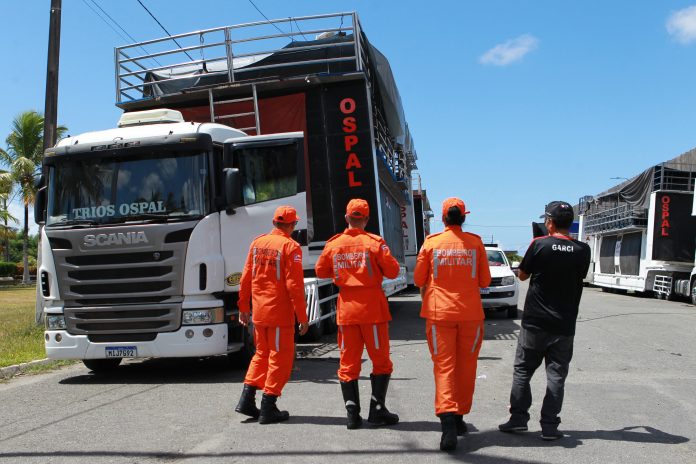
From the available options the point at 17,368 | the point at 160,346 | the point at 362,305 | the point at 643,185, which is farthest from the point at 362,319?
the point at 643,185

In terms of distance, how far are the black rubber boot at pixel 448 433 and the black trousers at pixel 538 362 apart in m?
0.67

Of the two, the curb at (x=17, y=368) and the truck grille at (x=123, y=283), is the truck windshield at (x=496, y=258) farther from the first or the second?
the curb at (x=17, y=368)

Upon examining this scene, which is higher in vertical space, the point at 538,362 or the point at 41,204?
the point at 41,204

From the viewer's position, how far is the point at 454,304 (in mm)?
4930

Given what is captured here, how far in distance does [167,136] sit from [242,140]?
2.97ft

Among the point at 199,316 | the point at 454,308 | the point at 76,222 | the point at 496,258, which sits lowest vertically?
the point at 199,316

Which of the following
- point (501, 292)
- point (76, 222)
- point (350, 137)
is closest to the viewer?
point (76, 222)

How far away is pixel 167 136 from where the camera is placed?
7773 millimetres

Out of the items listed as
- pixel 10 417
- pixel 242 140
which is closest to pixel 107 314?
pixel 10 417

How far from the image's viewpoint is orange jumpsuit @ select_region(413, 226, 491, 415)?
16.1ft

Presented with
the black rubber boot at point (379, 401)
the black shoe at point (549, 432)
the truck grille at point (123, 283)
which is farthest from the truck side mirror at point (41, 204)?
the black shoe at point (549, 432)

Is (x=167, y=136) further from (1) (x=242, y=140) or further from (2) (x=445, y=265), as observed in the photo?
(2) (x=445, y=265)

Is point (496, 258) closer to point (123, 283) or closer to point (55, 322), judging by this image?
point (123, 283)

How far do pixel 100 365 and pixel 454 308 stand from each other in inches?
219
